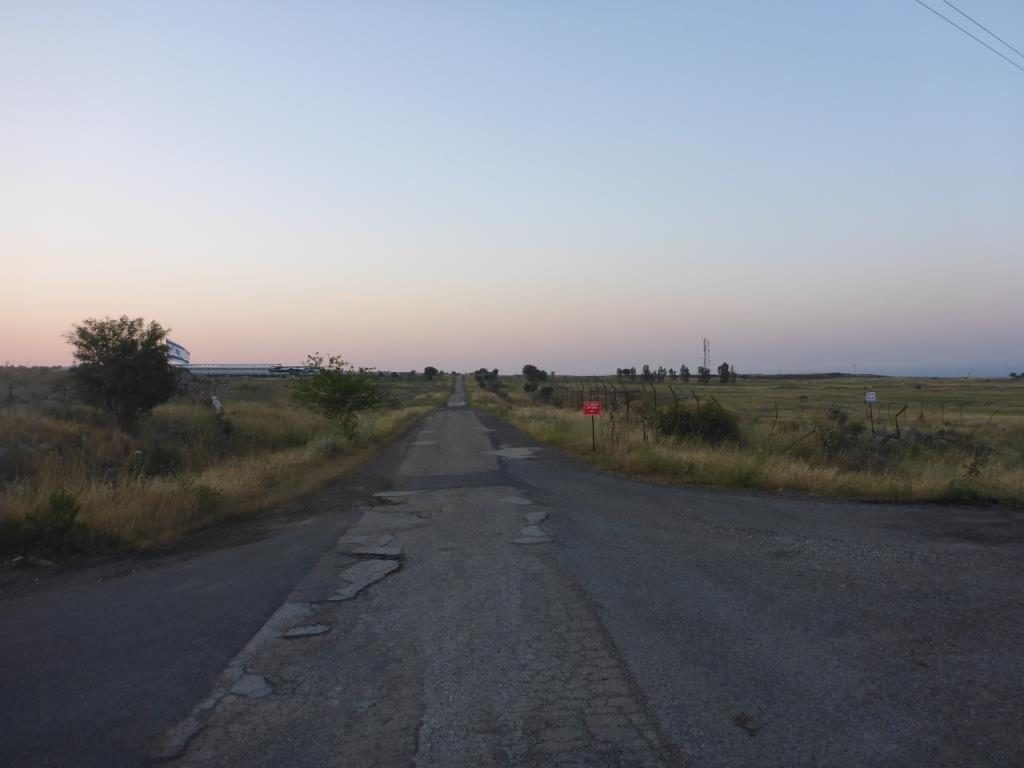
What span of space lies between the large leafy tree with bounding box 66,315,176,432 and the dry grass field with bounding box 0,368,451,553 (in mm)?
800

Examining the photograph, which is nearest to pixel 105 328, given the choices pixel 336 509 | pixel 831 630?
pixel 336 509

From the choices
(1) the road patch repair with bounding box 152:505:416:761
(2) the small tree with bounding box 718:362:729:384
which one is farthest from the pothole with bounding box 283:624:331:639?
(2) the small tree with bounding box 718:362:729:384

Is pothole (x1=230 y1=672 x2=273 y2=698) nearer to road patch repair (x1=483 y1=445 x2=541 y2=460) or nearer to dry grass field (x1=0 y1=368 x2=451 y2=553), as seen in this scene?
dry grass field (x1=0 y1=368 x2=451 y2=553)

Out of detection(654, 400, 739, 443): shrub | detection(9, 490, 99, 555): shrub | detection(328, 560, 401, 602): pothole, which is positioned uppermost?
detection(654, 400, 739, 443): shrub

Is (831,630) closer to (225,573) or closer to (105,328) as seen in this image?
(225,573)

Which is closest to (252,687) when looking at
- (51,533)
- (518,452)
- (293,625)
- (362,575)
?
(293,625)

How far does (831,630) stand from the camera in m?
6.65

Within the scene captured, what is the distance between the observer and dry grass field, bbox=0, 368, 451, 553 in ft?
37.7

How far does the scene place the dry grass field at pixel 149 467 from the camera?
11.5 m

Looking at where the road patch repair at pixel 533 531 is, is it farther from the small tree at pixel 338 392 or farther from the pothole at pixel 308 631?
the small tree at pixel 338 392

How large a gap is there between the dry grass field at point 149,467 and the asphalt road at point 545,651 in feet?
5.95

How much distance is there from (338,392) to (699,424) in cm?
1345

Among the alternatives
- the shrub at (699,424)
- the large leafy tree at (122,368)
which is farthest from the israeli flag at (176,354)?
the shrub at (699,424)

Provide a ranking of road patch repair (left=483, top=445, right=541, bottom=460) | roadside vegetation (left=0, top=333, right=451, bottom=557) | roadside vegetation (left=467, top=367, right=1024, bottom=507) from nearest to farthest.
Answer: roadside vegetation (left=0, top=333, right=451, bottom=557) < roadside vegetation (left=467, top=367, right=1024, bottom=507) < road patch repair (left=483, top=445, right=541, bottom=460)
